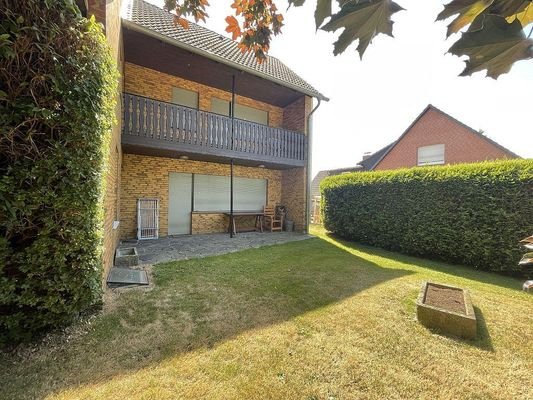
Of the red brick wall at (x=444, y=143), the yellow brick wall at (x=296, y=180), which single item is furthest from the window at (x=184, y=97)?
the red brick wall at (x=444, y=143)

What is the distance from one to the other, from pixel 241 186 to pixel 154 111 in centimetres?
462

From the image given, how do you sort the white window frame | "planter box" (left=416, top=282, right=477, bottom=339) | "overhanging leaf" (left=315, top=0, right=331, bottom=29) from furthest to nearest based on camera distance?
the white window frame → "planter box" (left=416, top=282, right=477, bottom=339) → "overhanging leaf" (left=315, top=0, right=331, bottom=29)

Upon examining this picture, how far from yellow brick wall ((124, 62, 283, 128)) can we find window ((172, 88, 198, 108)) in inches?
4.5

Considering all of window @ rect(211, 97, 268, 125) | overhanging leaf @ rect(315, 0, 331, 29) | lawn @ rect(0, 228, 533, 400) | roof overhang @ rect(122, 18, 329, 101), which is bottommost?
lawn @ rect(0, 228, 533, 400)

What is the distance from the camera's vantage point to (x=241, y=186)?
10523 mm

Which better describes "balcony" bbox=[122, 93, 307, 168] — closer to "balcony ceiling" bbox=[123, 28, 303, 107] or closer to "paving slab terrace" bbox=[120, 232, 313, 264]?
"balcony ceiling" bbox=[123, 28, 303, 107]

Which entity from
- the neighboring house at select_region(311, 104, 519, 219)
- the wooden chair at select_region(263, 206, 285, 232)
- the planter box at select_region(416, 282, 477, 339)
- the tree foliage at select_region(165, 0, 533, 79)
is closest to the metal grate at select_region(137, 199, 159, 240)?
the wooden chair at select_region(263, 206, 285, 232)

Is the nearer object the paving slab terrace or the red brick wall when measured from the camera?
the paving slab terrace

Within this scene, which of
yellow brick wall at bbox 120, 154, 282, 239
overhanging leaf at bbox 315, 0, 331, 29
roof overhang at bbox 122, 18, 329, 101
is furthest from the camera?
yellow brick wall at bbox 120, 154, 282, 239

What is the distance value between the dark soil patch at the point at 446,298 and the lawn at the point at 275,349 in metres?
0.29

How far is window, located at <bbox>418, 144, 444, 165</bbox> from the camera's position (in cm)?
1480

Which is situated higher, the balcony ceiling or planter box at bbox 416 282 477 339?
the balcony ceiling

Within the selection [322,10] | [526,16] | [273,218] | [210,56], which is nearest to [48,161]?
[322,10]

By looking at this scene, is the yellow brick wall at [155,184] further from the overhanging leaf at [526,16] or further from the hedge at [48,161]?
the overhanging leaf at [526,16]
